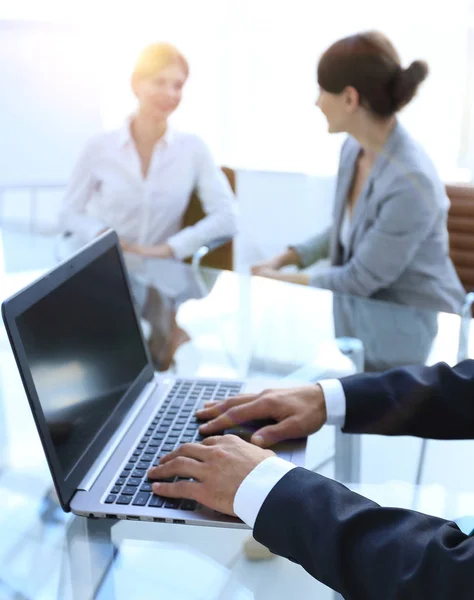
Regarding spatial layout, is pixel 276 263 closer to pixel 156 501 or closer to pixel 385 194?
pixel 385 194

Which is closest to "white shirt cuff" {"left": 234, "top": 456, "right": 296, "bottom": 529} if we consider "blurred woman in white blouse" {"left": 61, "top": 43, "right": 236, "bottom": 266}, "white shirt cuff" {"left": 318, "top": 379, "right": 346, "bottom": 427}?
"white shirt cuff" {"left": 318, "top": 379, "right": 346, "bottom": 427}

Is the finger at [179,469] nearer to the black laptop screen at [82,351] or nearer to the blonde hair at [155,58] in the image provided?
the black laptop screen at [82,351]

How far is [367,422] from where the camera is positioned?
94cm

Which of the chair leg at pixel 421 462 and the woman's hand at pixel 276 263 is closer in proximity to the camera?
the chair leg at pixel 421 462

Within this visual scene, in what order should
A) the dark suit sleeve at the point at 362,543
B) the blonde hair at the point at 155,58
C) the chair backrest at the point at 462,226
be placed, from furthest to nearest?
the blonde hair at the point at 155,58, the chair backrest at the point at 462,226, the dark suit sleeve at the point at 362,543

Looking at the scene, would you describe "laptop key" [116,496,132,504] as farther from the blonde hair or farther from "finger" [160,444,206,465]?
the blonde hair

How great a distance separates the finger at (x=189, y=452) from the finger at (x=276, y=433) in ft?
0.29

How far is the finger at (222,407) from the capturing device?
35.9 inches

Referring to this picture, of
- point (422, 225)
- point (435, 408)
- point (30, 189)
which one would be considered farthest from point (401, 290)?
point (30, 189)

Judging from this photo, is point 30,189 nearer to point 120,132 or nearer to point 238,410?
point 120,132

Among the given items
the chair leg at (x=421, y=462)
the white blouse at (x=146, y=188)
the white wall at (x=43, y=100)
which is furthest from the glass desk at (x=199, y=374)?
the white wall at (x=43, y=100)

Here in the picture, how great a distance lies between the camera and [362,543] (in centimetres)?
61

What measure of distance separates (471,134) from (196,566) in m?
2.46

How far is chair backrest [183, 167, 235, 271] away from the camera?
239cm
